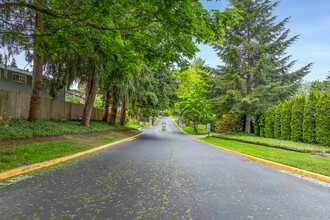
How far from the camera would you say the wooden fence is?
346 inches

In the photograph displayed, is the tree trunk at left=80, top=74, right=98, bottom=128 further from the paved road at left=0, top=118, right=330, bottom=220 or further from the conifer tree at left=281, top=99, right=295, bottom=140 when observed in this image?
the conifer tree at left=281, top=99, right=295, bottom=140

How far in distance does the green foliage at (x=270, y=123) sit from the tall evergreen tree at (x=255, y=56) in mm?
1872

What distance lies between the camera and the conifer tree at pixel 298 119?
14.2 metres

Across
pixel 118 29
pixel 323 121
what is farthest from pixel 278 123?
pixel 118 29

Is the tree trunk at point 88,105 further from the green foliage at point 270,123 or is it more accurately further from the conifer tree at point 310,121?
the green foliage at point 270,123

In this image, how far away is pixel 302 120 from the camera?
1407 cm

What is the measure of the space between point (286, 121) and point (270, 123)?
266cm

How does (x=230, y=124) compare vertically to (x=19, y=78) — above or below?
below

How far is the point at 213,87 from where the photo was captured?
2273 cm

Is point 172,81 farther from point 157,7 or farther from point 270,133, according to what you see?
point 157,7

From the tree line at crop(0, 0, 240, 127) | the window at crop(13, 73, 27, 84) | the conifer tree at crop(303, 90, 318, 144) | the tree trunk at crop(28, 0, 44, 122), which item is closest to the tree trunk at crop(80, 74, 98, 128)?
the tree line at crop(0, 0, 240, 127)

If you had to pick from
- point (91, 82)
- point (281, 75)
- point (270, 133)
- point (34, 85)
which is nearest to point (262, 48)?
point (281, 75)

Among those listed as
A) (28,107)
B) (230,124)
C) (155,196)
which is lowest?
(155,196)

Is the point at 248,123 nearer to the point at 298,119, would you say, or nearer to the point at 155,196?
the point at 298,119
